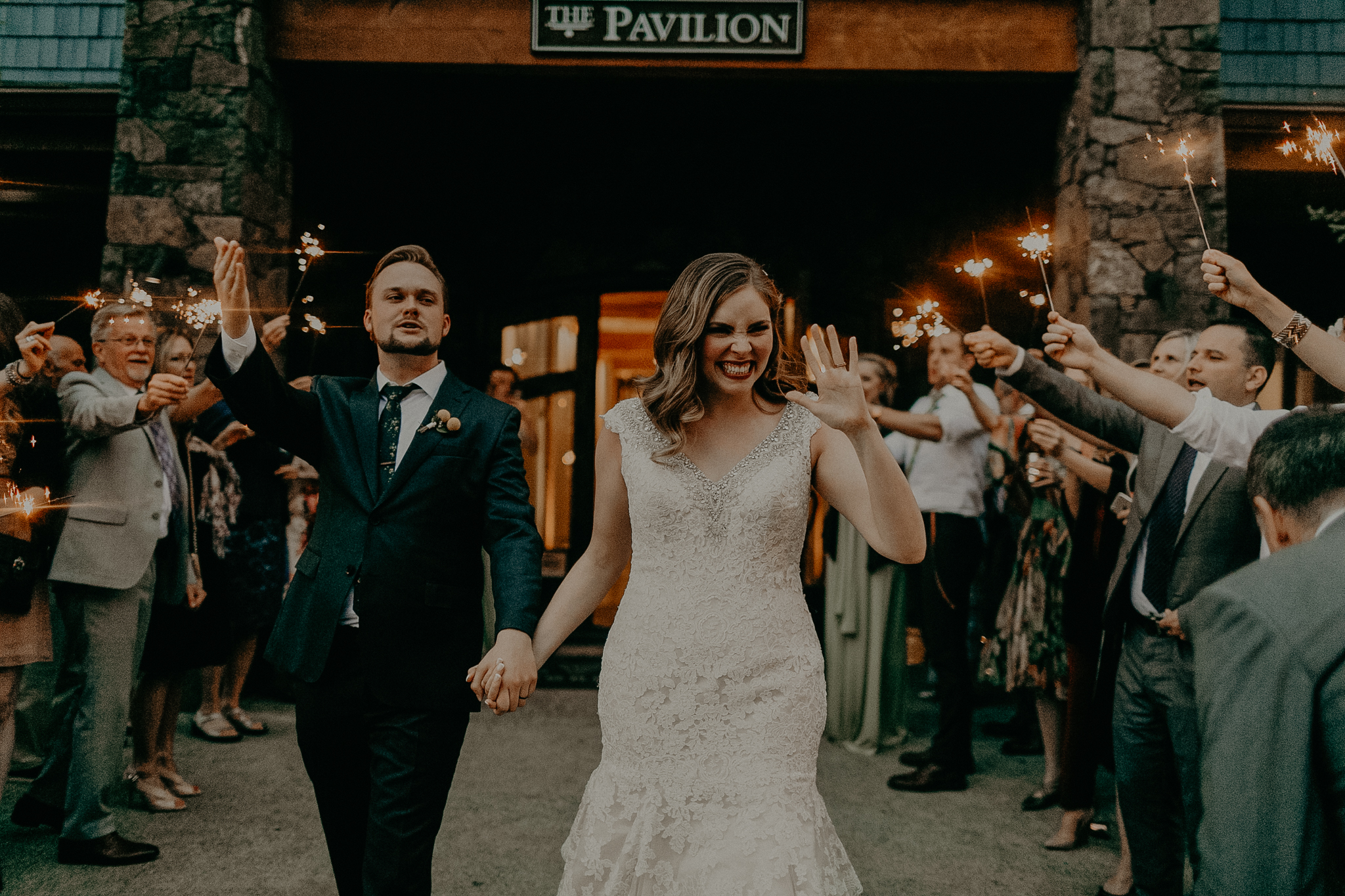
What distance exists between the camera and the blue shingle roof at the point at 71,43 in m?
7.49

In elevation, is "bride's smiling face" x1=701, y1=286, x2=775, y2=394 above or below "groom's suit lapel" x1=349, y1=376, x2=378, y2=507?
above

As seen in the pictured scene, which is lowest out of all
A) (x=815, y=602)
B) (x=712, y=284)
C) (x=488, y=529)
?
(x=815, y=602)

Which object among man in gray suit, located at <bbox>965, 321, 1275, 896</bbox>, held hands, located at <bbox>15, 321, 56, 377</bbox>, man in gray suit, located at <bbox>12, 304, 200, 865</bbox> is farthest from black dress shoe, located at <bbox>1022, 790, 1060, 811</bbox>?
held hands, located at <bbox>15, 321, 56, 377</bbox>

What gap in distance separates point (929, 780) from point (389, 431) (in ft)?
12.1

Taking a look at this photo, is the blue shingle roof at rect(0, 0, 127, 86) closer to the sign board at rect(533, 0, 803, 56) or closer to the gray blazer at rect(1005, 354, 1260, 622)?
the sign board at rect(533, 0, 803, 56)

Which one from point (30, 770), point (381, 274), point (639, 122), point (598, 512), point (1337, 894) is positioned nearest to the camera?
point (1337, 894)

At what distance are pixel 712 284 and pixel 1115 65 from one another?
524 centimetres

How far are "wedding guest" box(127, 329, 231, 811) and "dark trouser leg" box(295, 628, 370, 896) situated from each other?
243 centimetres

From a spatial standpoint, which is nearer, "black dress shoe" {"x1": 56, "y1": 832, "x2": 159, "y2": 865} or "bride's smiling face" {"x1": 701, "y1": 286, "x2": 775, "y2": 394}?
"bride's smiling face" {"x1": 701, "y1": 286, "x2": 775, "y2": 394}

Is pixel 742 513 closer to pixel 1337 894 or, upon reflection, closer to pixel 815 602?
pixel 1337 894

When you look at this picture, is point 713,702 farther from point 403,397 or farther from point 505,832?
point 505,832

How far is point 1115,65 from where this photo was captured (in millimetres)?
6297

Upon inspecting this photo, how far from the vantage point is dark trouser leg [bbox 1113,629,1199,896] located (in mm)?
3205

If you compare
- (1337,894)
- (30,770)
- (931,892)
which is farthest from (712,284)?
(30,770)
